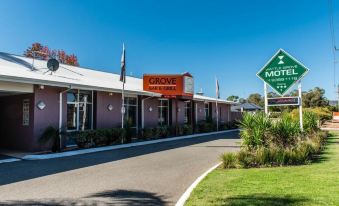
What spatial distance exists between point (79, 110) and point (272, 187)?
1277 centimetres

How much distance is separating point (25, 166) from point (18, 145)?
16.7 ft

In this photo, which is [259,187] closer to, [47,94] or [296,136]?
[296,136]

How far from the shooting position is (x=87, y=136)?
15891mm

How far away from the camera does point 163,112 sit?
1014 inches

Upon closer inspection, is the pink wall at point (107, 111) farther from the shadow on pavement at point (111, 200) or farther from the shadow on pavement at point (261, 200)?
the shadow on pavement at point (261, 200)

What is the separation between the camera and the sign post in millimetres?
12170

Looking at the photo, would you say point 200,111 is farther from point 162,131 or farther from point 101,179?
point 101,179

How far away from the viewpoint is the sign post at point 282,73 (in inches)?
479

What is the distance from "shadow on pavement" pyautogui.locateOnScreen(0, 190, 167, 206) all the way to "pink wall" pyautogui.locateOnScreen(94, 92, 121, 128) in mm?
11494

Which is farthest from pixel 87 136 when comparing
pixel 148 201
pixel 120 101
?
pixel 148 201

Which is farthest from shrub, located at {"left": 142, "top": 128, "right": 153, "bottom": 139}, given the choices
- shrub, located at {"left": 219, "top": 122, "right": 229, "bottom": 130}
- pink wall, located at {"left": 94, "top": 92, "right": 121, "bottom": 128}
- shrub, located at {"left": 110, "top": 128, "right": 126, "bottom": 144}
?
shrub, located at {"left": 219, "top": 122, "right": 229, "bottom": 130}

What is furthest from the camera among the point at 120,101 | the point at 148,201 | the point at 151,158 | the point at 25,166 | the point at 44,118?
the point at 120,101

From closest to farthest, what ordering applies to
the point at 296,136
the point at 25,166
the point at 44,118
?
the point at 25,166 → the point at 296,136 → the point at 44,118

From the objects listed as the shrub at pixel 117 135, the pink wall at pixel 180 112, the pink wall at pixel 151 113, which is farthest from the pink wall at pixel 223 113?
the shrub at pixel 117 135
